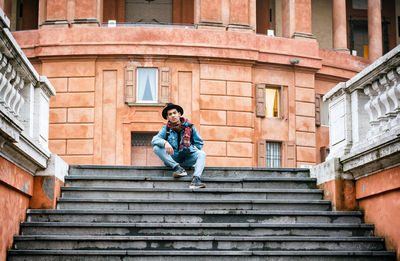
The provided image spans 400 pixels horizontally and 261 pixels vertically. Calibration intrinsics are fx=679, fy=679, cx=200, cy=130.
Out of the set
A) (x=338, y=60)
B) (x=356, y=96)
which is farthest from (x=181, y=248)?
(x=338, y=60)

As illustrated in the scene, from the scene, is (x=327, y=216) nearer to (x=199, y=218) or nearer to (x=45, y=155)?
(x=199, y=218)

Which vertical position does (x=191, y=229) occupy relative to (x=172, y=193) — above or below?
below

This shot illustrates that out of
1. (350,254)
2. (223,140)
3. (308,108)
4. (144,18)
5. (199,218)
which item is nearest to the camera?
(350,254)

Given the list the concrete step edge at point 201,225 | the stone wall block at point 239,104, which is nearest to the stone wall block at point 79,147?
the stone wall block at point 239,104

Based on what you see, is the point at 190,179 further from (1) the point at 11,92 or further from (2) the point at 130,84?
(2) the point at 130,84

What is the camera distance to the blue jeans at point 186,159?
417 inches

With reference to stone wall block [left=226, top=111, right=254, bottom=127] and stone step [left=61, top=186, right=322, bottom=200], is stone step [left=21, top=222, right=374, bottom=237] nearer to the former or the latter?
stone step [left=61, top=186, right=322, bottom=200]

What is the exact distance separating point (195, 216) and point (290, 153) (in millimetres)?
14487

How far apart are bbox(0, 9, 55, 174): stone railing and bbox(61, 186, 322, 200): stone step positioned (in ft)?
2.35

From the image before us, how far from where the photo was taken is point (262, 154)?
2303cm

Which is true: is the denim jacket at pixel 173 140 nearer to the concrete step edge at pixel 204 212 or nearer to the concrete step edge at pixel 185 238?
the concrete step edge at pixel 204 212

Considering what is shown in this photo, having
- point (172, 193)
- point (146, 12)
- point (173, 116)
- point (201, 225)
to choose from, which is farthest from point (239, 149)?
point (201, 225)

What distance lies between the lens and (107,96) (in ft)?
74.4

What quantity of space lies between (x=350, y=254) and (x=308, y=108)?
A: 52.6ft
